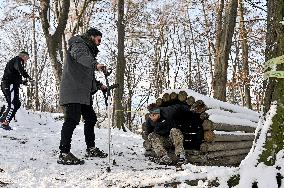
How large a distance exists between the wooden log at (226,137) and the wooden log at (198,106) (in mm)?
419

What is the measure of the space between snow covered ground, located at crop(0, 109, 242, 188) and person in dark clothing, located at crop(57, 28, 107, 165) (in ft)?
1.20

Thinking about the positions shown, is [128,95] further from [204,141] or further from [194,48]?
[204,141]

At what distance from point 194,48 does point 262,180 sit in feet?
113

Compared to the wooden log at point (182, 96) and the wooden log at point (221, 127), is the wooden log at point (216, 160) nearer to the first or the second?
the wooden log at point (221, 127)

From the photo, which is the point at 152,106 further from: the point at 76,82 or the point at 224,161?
the point at 76,82

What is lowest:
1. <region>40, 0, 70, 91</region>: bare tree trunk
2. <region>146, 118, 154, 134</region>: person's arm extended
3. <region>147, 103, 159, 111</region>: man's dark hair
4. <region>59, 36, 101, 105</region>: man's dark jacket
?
<region>146, 118, 154, 134</region>: person's arm extended

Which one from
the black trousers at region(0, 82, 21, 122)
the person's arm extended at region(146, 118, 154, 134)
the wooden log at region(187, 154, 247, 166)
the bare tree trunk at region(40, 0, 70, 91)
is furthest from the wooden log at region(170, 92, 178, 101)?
the bare tree trunk at region(40, 0, 70, 91)

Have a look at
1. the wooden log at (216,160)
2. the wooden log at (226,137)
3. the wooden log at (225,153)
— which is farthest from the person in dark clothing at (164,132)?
the wooden log at (225,153)

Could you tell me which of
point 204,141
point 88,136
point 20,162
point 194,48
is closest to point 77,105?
point 88,136

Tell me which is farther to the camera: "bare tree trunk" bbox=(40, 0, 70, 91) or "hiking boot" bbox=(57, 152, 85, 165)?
"bare tree trunk" bbox=(40, 0, 70, 91)

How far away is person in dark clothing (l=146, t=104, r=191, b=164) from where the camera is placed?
657cm

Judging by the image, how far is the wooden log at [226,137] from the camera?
22.7 feet

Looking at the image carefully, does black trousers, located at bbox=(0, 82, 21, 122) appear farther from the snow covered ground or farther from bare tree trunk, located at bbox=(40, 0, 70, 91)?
bare tree trunk, located at bbox=(40, 0, 70, 91)

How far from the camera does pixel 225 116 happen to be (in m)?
7.90
